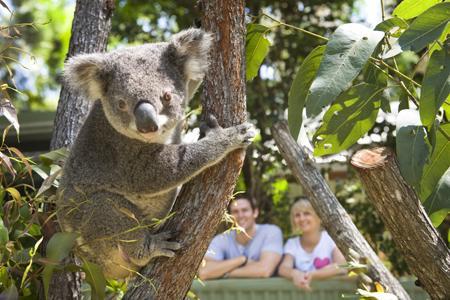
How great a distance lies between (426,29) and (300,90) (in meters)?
0.59

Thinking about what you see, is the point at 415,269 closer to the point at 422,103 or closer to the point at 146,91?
the point at 422,103

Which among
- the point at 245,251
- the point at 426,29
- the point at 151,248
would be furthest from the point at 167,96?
the point at 245,251

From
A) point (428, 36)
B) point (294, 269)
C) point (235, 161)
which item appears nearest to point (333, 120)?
point (235, 161)

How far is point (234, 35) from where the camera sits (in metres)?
2.64

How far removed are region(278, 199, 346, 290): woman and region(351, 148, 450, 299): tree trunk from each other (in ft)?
7.00

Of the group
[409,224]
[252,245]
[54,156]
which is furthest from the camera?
[252,245]

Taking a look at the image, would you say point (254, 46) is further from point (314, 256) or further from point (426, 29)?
point (314, 256)

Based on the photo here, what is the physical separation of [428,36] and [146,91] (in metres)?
1.16

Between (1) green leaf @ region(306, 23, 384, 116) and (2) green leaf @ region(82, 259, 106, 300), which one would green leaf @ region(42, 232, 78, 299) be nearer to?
(2) green leaf @ region(82, 259, 106, 300)

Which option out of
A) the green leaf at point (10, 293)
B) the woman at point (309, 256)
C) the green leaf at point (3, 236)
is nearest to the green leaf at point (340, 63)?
the green leaf at point (3, 236)

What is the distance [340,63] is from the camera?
2338 mm

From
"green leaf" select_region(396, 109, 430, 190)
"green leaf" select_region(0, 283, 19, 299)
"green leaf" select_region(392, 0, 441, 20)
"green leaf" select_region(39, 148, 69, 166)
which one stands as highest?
"green leaf" select_region(392, 0, 441, 20)

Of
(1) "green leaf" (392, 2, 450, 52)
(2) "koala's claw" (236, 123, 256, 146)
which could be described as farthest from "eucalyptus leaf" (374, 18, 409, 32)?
(2) "koala's claw" (236, 123, 256, 146)

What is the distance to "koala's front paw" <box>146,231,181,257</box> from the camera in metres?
2.62
